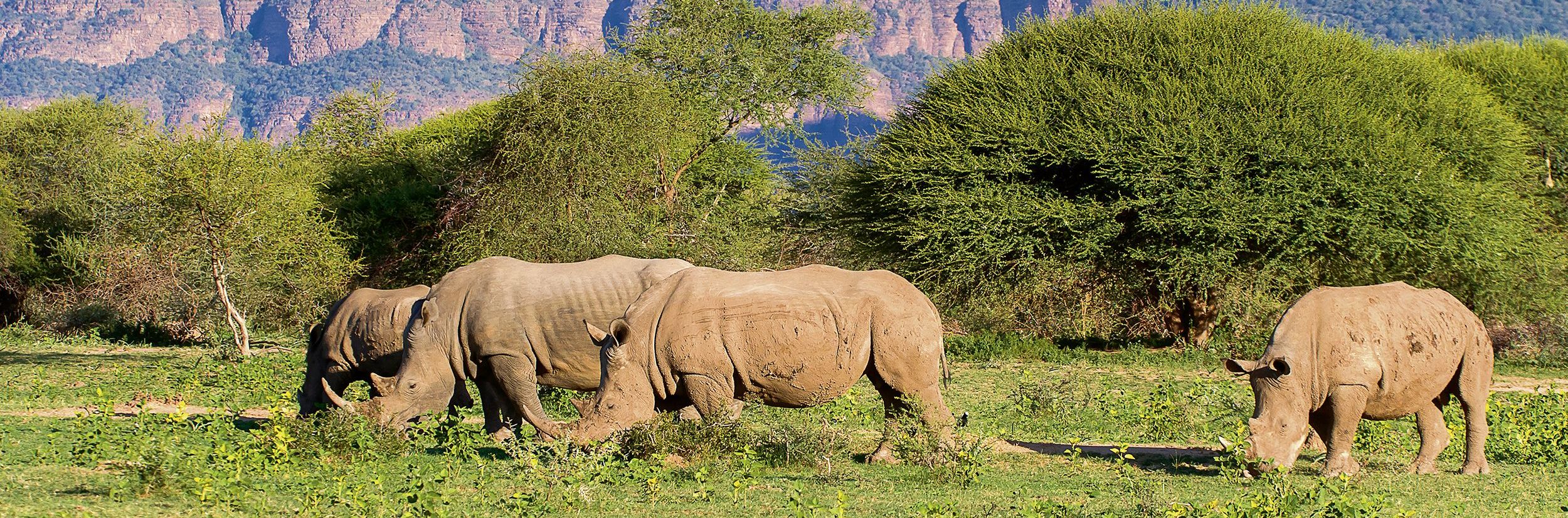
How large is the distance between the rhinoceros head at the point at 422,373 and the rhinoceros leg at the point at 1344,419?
806 cm

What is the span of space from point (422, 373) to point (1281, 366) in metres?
7.81

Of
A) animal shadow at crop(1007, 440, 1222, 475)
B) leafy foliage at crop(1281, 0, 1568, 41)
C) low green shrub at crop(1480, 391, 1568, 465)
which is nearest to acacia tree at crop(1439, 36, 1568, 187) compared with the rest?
low green shrub at crop(1480, 391, 1568, 465)

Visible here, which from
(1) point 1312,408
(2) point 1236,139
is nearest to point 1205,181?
(2) point 1236,139

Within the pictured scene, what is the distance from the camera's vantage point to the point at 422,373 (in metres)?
13.9

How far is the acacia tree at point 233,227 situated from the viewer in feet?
76.9

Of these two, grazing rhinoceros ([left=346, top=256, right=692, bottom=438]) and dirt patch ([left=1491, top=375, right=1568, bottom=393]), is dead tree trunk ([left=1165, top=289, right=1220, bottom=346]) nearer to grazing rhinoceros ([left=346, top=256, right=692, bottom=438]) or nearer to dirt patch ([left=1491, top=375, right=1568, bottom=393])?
dirt patch ([left=1491, top=375, right=1568, bottom=393])

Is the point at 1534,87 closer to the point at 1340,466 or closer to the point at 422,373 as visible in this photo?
the point at 1340,466

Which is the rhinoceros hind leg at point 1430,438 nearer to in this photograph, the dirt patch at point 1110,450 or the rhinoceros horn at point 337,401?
the dirt patch at point 1110,450

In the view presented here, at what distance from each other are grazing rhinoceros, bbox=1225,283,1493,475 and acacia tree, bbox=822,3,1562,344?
1290 cm

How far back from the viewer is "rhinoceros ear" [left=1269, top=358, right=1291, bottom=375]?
12102mm

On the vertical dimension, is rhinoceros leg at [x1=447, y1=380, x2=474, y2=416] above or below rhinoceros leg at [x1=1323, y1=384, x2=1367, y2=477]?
below

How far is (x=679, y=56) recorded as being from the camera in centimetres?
3741

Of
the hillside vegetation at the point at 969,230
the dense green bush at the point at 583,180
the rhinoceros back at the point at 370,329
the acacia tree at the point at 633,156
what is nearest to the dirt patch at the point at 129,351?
the hillside vegetation at the point at 969,230

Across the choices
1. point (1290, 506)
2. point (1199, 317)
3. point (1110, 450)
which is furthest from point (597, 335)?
point (1199, 317)
